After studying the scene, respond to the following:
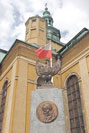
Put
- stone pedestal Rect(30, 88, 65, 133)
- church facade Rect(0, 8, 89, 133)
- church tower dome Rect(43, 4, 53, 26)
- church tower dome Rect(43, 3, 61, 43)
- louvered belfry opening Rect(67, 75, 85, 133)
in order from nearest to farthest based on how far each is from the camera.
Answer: stone pedestal Rect(30, 88, 65, 133) → church facade Rect(0, 8, 89, 133) → louvered belfry opening Rect(67, 75, 85, 133) → church tower dome Rect(43, 3, 61, 43) → church tower dome Rect(43, 4, 53, 26)

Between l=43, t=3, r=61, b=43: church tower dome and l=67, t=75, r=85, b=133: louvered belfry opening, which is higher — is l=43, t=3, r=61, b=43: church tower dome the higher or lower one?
the higher one

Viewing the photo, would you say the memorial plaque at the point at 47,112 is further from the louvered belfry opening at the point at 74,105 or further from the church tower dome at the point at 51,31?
the church tower dome at the point at 51,31

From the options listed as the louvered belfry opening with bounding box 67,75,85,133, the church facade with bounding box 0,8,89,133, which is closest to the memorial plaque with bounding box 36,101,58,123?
the church facade with bounding box 0,8,89,133

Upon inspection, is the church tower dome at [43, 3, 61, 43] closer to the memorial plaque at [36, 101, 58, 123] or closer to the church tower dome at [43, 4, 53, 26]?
the church tower dome at [43, 4, 53, 26]

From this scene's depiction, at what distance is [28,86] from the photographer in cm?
1345

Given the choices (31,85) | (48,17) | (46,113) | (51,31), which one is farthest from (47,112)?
(48,17)

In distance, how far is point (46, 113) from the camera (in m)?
6.57

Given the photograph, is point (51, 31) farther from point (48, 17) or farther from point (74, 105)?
point (74, 105)

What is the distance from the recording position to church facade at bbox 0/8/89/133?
11703 mm

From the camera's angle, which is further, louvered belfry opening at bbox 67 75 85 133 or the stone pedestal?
louvered belfry opening at bbox 67 75 85 133

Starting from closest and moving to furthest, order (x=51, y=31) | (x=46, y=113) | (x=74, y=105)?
(x=46, y=113)
(x=74, y=105)
(x=51, y=31)

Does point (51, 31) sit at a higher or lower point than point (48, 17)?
lower

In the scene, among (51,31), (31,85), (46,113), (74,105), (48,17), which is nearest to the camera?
(46,113)

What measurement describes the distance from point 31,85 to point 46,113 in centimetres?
724
